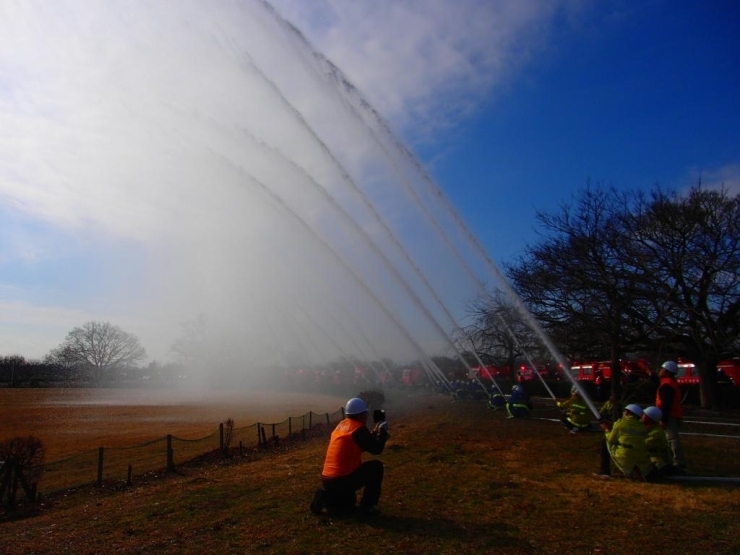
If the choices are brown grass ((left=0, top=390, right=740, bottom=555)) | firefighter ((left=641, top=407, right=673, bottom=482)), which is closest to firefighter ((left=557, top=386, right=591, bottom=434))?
brown grass ((left=0, top=390, right=740, bottom=555))

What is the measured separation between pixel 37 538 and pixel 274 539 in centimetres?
383

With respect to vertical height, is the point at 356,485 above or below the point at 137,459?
above

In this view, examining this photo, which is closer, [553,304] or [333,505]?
[333,505]

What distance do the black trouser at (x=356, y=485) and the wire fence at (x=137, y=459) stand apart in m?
7.43

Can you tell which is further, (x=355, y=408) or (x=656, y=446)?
(x=656, y=446)

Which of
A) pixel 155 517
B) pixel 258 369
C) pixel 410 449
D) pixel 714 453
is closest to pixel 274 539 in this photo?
pixel 155 517

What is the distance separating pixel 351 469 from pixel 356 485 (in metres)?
0.23

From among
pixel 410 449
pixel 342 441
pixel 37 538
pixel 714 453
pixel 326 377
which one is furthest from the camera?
pixel 326 377

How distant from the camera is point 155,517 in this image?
27.3 ft

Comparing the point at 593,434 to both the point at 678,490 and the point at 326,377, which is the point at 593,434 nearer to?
the point at 678,490

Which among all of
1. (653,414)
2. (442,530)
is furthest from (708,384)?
(442,530)

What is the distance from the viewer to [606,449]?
980 centimetres

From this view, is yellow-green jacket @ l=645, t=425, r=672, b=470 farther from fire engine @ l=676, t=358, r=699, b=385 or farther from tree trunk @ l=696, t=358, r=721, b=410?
fire engine @ l=676, t=358, r=699, b=385

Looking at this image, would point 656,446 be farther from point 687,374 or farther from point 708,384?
point 687,374
